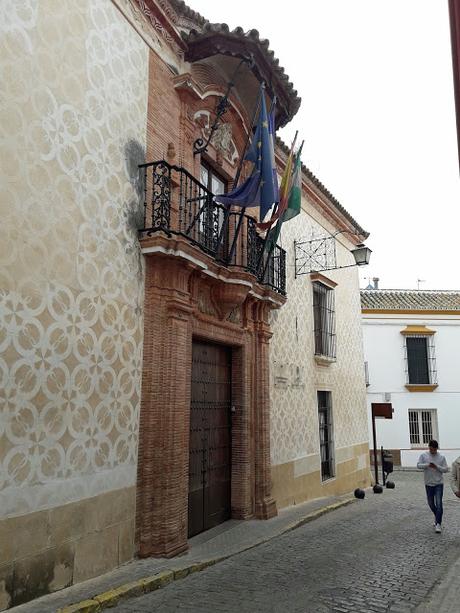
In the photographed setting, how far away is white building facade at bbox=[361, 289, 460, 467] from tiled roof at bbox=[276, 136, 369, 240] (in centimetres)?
744

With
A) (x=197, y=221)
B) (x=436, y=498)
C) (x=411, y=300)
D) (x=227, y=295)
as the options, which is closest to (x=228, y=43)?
(x=197, y=221)

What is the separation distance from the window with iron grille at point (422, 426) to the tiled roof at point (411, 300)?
13.7 feet

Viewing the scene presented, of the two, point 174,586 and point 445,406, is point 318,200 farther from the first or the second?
point 445,406

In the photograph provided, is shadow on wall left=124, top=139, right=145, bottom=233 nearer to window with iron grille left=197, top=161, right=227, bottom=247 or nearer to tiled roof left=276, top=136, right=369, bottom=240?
window with iron grille left=197, top=161, right=227, bottom=247

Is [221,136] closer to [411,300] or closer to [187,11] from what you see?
[187,11]

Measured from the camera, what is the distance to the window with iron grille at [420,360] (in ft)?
A: 69.7

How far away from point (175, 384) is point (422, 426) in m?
17.4

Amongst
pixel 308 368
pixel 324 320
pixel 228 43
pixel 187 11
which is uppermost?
pixel 187 11

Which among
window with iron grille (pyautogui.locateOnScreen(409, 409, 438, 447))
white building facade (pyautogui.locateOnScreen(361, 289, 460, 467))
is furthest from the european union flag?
window with iron grille (pyautogui.locateOnScreen(409, 409, 438, 447))

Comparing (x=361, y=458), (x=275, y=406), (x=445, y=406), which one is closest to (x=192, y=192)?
(x=275, y=406)

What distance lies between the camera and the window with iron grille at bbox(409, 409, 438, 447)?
21.0 meters

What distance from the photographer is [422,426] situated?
832 inches

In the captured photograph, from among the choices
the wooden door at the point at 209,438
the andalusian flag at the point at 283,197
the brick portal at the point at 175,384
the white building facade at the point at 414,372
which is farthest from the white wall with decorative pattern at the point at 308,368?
the white building facade at the point at 414,372

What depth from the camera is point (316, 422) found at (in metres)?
11.4
